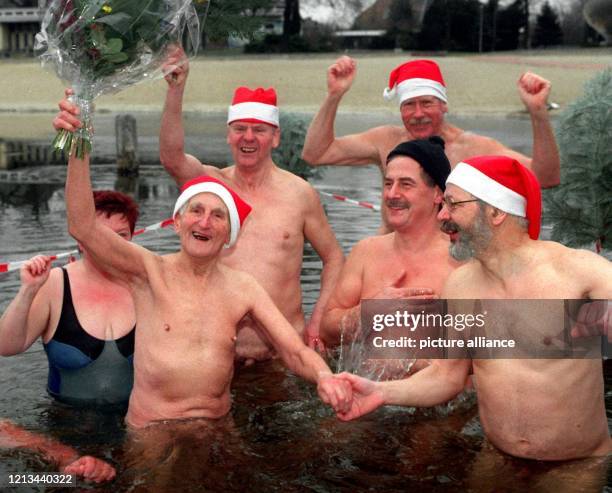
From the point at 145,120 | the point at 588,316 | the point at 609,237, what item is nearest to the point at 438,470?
the point at 588,316

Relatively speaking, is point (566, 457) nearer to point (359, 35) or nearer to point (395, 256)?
point (395, 256)

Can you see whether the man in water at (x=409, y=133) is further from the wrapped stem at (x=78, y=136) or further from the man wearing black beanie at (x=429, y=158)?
the wrapped stem at (x=78, y=136)

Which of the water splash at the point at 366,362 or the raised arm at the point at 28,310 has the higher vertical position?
the raised arm at the point at 28,310

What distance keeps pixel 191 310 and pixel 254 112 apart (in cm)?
197

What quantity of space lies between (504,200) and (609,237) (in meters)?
5.09

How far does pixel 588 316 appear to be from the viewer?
3.94m

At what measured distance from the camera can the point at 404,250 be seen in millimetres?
5520

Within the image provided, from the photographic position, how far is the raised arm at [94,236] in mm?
4410

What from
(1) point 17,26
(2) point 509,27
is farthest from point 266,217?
(1) point 17,26

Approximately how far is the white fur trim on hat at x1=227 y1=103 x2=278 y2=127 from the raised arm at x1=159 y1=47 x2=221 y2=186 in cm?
42

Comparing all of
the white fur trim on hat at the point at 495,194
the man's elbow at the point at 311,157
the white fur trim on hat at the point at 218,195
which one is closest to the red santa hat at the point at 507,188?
the white fur trim on hat at the point at 495,194

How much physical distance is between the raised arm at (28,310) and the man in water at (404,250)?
1698 mm

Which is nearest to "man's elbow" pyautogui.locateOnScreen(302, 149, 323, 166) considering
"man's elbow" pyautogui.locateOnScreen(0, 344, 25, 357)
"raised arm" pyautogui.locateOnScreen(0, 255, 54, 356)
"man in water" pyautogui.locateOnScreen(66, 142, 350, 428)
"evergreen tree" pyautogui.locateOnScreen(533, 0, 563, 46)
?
"man in water" pyautogui.locateOnScreen(66, 142, 350, 428)

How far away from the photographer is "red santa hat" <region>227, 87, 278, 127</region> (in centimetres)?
627
